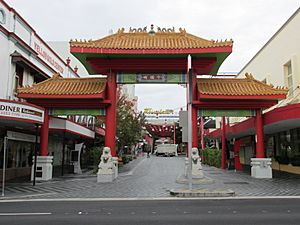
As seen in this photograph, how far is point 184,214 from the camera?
891 cm

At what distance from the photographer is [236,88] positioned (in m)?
19.8

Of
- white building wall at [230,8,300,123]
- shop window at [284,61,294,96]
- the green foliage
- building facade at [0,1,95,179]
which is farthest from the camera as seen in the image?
the green foliage

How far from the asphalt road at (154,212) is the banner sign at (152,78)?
31.2 ft

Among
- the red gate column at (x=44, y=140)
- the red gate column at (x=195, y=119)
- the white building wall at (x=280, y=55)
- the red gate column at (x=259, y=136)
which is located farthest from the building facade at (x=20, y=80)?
the white building wall at (x=280, y=55)

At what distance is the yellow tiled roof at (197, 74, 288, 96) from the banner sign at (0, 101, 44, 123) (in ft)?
29.3

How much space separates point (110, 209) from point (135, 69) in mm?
11188

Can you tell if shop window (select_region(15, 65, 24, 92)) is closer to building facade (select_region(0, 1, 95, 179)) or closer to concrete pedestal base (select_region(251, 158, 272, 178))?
building facade (select_region(0, 1, 95, 179))

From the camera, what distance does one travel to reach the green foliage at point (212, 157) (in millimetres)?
30072

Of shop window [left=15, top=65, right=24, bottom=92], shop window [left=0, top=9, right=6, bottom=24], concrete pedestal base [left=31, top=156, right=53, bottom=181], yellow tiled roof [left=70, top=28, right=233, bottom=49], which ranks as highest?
shop window [left=0, top=9, right=6, bottom=24]

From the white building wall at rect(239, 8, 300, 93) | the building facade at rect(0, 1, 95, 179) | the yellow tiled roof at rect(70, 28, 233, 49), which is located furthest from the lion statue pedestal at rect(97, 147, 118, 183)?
the white building wall at rect(239, 8, 300, 93)

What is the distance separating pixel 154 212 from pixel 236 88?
1247cm

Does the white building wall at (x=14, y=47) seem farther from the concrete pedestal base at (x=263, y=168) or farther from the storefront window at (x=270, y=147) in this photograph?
the storefront window at (x=270, y=147)

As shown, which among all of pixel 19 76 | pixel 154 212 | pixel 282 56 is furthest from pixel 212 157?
pixel 154 212

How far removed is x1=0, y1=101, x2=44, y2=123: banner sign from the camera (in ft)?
47.1
